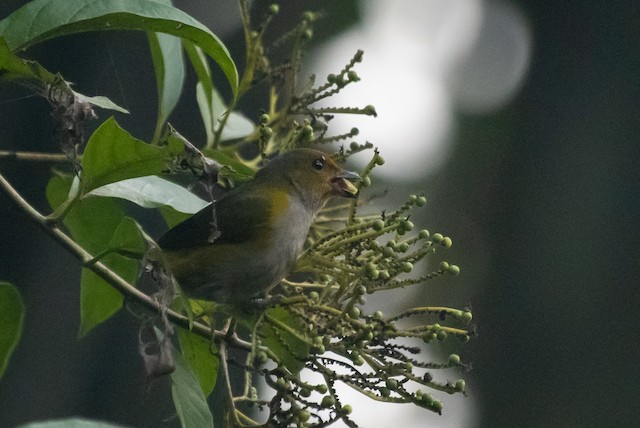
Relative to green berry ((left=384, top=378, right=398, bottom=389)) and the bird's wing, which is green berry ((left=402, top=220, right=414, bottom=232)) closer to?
green berry ((left=384, top=378, right=398, bottom=389))

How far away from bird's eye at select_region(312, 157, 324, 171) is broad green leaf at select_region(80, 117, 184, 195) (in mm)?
887

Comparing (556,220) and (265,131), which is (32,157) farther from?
(556,220)

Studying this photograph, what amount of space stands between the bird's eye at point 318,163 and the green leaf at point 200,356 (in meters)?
0.70

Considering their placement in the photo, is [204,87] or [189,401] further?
[204,87]

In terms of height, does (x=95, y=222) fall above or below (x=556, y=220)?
above

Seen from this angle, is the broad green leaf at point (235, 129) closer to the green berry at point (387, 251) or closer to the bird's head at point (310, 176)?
the bird's head at point (310, 176)

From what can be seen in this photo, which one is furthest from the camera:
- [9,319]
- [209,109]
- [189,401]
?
[209,109]

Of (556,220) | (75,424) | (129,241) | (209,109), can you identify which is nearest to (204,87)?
(209,109)

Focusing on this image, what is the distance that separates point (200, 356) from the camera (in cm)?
189

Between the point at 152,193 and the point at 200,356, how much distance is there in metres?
0.34

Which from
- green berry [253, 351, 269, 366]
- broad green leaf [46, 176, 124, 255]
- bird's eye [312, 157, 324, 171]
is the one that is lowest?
green berry [253, 351, 269, 366]

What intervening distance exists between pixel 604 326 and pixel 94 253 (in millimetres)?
6030

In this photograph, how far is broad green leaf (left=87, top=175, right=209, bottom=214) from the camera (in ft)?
5.56

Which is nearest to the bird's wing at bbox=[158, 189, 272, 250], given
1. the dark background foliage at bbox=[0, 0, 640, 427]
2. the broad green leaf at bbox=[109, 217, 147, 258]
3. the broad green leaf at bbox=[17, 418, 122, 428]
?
the broad green leaf at bbox=[109, 217, 147, 258]
